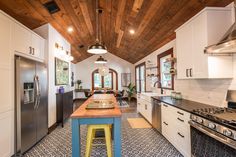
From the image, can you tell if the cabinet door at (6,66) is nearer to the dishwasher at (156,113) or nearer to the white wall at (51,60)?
the white wall at (51,60)

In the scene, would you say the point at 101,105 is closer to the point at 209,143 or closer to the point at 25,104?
the point at 25,104

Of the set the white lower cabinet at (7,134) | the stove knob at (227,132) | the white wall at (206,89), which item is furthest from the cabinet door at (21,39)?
the white wall at (206,89)

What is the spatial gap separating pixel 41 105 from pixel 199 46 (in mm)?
3473

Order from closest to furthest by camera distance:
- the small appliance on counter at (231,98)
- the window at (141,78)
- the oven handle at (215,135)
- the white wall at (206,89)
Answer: the oven handle at (215,135) → the small appliance on counter at (231,98) → the white wall at (206,89) → the window at (141,78)

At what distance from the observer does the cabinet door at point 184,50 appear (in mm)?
2902

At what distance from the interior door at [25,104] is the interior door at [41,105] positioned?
20cm

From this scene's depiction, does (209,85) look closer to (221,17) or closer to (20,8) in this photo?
(221,17)

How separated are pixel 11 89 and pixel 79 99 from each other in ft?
26.4

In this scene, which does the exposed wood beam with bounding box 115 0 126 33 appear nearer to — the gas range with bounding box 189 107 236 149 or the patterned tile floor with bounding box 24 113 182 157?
the gas range with bounding box 189 107 236 149

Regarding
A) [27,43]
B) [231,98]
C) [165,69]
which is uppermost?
[27,43]

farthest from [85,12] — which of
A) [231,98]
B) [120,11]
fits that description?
[231,98]

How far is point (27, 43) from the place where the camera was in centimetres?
328

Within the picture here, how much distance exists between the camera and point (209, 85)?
2.86 meters

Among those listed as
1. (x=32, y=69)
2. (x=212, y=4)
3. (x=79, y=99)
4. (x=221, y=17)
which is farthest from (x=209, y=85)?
(x=79, y=99)
